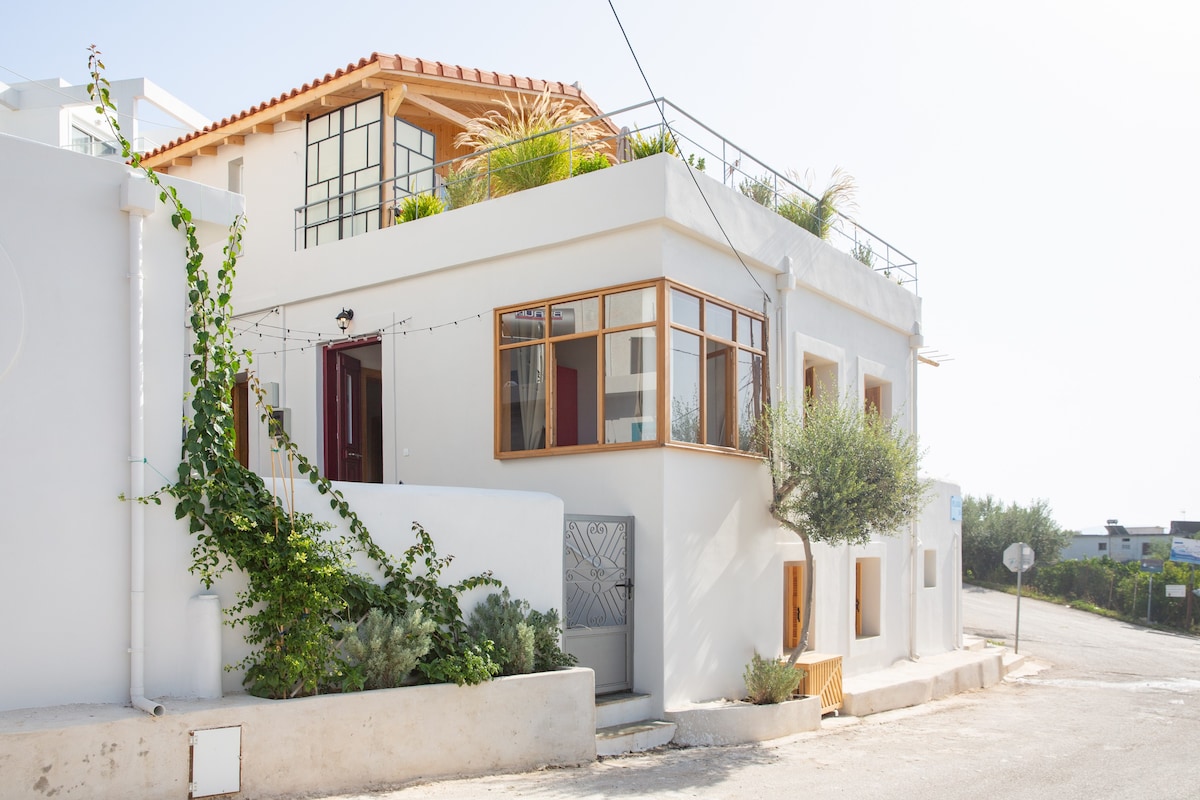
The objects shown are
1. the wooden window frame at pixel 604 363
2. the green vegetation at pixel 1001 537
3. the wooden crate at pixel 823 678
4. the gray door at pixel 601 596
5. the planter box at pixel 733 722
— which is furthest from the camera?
the green vegetation at pixel 1001 537

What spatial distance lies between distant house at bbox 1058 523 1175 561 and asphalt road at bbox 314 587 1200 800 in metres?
46.8

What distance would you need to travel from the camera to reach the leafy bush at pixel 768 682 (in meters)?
11.7

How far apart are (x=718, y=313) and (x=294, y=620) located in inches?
253

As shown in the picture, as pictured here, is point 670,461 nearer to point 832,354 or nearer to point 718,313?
point 718,313

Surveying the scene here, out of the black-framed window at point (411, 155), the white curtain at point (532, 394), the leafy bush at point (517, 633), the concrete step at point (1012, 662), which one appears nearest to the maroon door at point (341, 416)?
the black-framed window at point (411, 155)

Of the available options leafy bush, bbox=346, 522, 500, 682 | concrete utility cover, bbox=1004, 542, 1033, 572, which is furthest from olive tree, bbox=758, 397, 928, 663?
concrete utility cover, bbox=1004, 542, 1033, 572

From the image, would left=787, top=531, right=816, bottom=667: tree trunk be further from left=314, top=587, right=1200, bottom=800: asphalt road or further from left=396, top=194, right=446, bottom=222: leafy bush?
left=396, top=194, right=446, bottom=222: leafy bush

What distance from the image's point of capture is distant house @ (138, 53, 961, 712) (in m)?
11.4

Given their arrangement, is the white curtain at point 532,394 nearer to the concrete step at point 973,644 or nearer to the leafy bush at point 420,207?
the leafy bush at point 420,207

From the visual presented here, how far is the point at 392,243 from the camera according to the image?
13.7m

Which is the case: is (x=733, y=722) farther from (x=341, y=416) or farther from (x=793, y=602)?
(x=341, y=416)

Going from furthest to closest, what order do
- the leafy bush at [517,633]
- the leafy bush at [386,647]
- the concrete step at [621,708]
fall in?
the concrete step at [621,708] → the leafy bush at [517,633] → the leafy bush at [386,647]

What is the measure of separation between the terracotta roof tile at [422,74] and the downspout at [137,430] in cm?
829

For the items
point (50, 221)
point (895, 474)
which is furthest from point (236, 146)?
point (895, 474)
